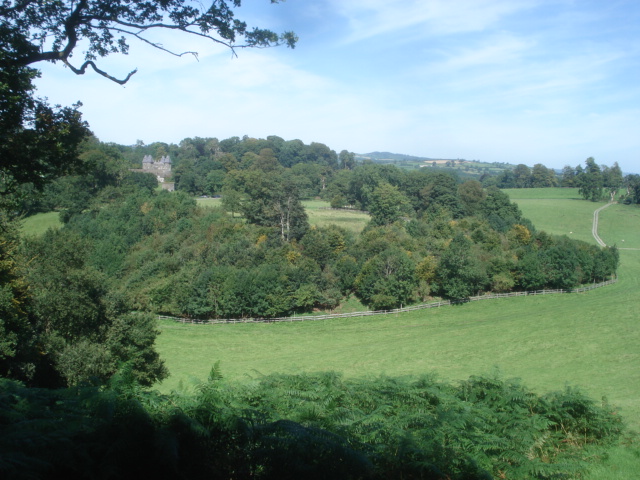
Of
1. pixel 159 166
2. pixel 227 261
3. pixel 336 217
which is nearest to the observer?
pixel 227 261

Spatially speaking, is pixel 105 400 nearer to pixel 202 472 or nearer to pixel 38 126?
pixel 202 472

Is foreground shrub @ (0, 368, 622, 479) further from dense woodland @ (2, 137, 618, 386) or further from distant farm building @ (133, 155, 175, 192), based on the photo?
distant farm building @ (133, 155, 175, 192)

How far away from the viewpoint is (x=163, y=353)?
2609cm

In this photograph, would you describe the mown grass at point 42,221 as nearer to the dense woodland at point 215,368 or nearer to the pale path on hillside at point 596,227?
the dense woodland at point 215,368

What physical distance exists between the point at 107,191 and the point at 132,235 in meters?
11.1

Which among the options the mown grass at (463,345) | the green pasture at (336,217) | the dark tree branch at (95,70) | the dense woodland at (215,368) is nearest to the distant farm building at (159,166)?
the green pasture at (336,217)

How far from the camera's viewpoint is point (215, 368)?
22.8 feet

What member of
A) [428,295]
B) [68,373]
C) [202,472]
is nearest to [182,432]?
[202,472]

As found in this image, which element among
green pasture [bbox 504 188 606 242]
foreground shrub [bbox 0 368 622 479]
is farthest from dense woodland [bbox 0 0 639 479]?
green pasture [bbox 504 188 606 242]

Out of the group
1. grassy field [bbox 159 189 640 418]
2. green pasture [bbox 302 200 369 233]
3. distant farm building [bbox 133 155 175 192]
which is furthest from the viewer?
distant farm building [bbox 133 155 175 192]

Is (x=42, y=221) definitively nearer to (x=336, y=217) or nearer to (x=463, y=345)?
(x=336, y=217)

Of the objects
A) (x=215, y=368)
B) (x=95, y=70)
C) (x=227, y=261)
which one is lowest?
(x=227, y=261)

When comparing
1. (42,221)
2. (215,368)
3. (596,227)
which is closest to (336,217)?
(596,227)

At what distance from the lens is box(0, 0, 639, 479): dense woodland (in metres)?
4.41
